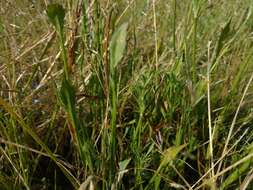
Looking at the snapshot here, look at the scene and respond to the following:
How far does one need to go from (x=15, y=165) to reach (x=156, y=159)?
263 mm

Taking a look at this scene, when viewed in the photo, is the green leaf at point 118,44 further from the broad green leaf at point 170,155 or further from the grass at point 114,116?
the broad green leaf at point 170,155

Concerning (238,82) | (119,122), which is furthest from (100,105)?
(238,82)

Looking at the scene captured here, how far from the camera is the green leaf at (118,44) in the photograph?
70 centimetres

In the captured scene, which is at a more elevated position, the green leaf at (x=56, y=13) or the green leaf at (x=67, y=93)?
the green leaf at (x=56, y=13)

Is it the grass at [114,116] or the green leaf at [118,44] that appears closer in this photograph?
the green leaf at [118,44]

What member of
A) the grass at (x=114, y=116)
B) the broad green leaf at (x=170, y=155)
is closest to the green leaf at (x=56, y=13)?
the grass at (x=114, y=116)

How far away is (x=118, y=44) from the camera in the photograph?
2.35 ft

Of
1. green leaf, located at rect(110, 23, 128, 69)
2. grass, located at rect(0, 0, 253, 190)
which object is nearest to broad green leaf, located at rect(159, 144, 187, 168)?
grass, located at rect(0, 0, 253, 190)

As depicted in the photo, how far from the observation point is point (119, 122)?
904mm

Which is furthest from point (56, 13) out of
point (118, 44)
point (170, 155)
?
point (170, 155)

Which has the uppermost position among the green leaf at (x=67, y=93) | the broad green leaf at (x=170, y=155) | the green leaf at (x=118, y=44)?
the green leaf at (x=118, y=44)

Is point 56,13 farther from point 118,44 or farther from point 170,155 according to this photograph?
point 170,155

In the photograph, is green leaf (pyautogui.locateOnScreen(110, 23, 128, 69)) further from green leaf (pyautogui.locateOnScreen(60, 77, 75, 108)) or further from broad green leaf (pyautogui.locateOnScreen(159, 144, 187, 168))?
broad green leaf (pyautogui.locateOnScreen(159, 144, 187, 168))

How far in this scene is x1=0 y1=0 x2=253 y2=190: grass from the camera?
80 centimetres
